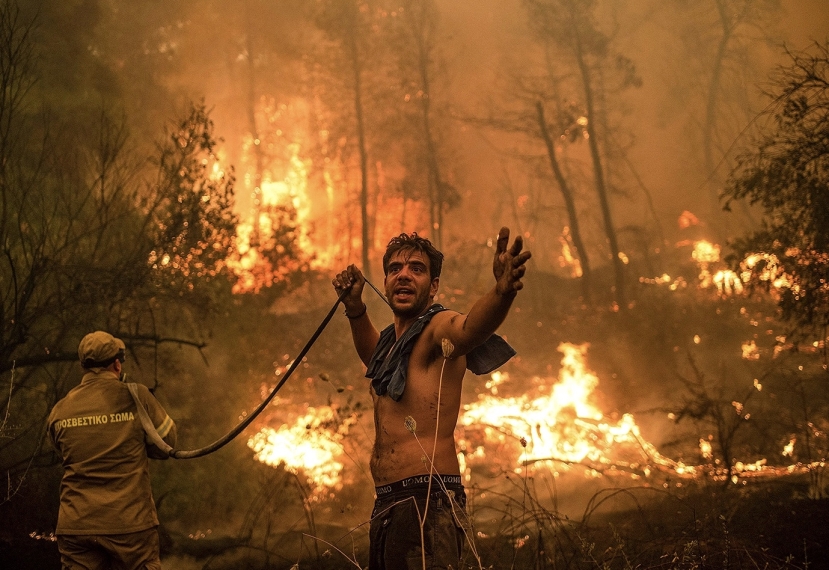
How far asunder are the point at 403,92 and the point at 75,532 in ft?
52.8

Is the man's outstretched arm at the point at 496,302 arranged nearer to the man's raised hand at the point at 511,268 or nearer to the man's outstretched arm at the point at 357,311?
the man's raised hand at the point at 511,268

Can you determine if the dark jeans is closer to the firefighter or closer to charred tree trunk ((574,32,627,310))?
the firefighter

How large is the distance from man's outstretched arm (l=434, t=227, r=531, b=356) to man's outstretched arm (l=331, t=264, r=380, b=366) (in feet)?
2.64

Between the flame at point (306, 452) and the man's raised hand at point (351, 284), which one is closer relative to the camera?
the man's raised hand at point (351, 284)

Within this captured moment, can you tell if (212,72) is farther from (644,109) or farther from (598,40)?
(644,109)

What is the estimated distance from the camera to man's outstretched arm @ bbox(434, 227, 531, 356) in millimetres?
2408

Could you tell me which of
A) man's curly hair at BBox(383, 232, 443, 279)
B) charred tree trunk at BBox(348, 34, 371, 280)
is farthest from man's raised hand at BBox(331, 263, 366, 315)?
charred tree trunk at BBox(348, 34, 371, 280)

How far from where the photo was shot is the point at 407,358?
302cm

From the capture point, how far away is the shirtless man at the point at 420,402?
106 inches

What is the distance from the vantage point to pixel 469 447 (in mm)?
12477

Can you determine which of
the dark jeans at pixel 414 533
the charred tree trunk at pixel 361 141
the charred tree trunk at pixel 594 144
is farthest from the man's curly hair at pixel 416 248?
the charred tree trunk at pixel 594 144

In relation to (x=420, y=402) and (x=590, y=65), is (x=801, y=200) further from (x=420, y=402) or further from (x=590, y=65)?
(x=590, y=65)

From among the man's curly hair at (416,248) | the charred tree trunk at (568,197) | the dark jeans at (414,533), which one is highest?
the charred tree trunk at (568,197)

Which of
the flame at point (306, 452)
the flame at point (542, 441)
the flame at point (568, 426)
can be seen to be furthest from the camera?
the flame at point (568, 426)
